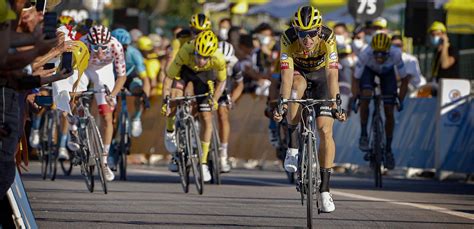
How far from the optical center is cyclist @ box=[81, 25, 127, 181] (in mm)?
17375

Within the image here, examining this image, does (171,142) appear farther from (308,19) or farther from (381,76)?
(308,19)

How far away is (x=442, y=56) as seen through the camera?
2266 centimetres

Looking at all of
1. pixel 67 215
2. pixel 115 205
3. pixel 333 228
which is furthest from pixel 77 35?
pixel 333 228

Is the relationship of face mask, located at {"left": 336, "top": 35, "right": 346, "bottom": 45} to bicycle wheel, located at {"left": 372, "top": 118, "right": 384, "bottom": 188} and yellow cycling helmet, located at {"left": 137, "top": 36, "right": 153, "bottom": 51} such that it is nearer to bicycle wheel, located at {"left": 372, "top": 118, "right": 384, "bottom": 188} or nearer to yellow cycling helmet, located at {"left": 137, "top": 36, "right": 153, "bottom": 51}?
yellow cycling helmet, located at {"left": 137, "top": 36, "right": 153, "bottom": 51}

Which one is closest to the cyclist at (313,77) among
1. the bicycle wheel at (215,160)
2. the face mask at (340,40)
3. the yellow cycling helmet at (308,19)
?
the yellow cycling helmet at (308,19)

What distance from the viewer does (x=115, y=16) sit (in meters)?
29.5

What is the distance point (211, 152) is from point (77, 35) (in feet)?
7.93

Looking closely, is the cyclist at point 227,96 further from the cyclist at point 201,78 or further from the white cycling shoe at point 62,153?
the white cycling shoe at point 62,153

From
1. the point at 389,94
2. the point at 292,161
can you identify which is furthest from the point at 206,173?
the point at 292,161

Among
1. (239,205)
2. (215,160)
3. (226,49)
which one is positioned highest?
(226,49)

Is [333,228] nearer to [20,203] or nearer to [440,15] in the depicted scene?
[20,203]

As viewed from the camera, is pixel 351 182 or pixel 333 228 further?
pixel 351 182

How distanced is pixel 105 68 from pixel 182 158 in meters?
1.76

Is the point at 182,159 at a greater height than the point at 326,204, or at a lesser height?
greater
